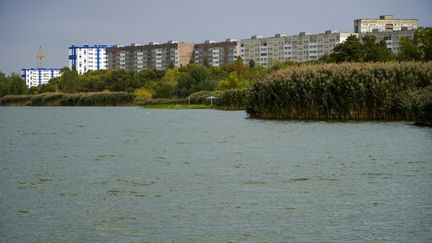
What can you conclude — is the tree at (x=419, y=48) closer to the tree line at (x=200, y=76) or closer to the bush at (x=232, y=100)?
the tree line at (x=200, y=76)

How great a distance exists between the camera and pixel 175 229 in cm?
1566

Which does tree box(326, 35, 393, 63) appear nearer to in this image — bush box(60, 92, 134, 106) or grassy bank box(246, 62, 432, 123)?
grassy bank box(246, 62, 432, 123)

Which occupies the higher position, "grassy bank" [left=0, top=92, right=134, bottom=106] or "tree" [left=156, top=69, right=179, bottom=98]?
"tree" [left=156, top=69, right=179, bottom=98]

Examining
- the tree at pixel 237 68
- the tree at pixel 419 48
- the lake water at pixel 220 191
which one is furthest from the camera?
the tree at pixel 237 68

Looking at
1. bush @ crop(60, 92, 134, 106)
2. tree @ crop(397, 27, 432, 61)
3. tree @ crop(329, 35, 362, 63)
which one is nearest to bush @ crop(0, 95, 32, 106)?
bush @ crop(60, 92, 134, 106)

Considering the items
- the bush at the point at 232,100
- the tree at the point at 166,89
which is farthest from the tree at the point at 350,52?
the tree at the point at 166,89

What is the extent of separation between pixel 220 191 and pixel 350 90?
3202 cm

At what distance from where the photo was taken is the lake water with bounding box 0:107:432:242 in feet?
50.9

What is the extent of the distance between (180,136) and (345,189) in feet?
74.5

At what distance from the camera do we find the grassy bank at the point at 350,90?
51000 millimetres

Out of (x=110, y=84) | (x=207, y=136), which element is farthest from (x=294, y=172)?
(x=110, y=84)

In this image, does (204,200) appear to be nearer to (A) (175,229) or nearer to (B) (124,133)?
(A) (175,229)

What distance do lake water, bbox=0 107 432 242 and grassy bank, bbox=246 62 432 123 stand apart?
43.9 ft

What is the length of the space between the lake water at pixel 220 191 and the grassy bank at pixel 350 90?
13381 millimetres
